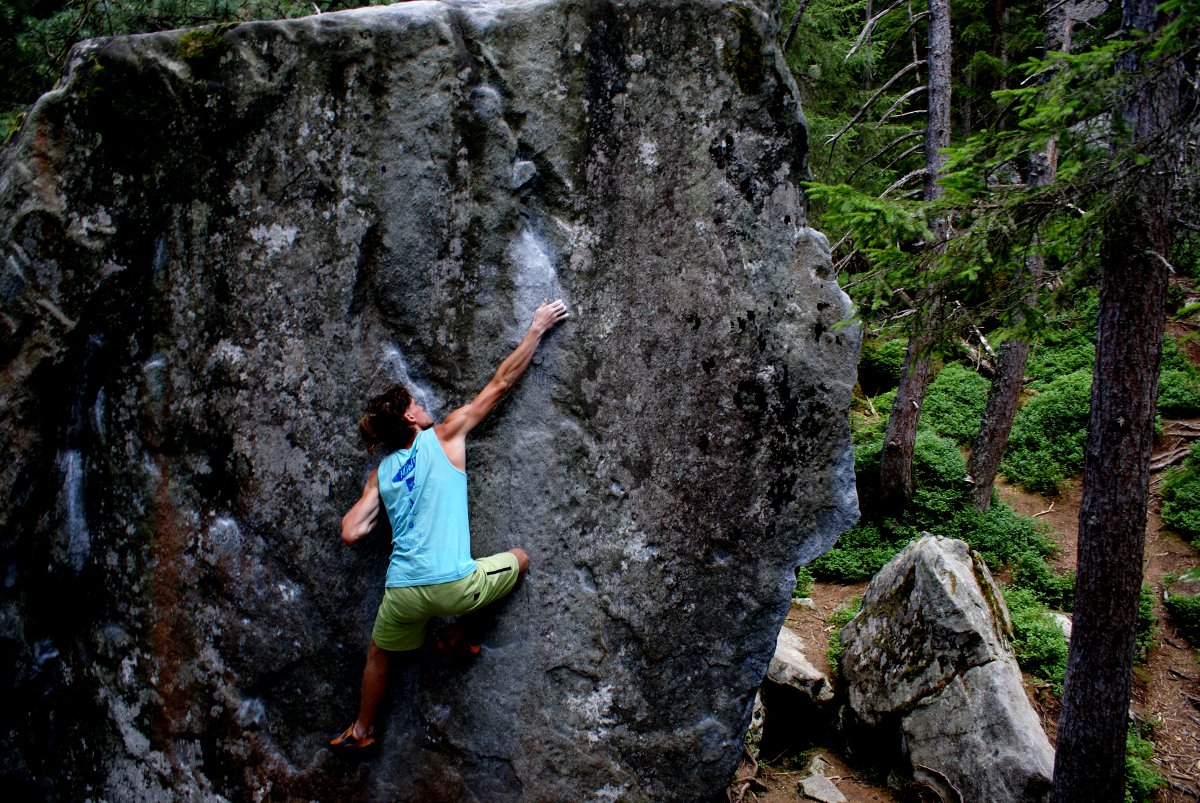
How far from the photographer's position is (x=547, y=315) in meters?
4.54

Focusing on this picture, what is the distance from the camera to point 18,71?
704 cm

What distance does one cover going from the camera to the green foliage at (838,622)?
25.3ft

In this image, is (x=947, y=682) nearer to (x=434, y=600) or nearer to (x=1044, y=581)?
(x=1044, y=581)

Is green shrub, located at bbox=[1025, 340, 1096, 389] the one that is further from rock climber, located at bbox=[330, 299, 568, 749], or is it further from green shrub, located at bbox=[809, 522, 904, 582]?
rock climber, located at bbox=[330, 299, 568, 749]

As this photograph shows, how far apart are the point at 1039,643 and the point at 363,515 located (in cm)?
669

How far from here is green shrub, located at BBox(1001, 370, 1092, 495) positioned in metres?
10.4

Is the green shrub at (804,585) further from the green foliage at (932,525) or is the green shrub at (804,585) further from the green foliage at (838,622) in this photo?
the green foliage at (838,622)

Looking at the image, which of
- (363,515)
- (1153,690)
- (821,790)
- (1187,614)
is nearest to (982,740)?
(821,790)

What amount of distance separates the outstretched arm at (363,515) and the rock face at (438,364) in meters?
0.26

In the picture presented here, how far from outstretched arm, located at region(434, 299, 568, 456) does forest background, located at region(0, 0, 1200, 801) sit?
1732 millimetres

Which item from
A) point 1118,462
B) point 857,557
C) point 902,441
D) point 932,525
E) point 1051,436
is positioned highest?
point 1118,462

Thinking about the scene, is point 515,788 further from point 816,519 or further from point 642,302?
point 642,302

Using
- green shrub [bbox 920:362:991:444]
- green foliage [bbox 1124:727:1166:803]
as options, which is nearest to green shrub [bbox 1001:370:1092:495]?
green shrub [bbox 920:362:991:444]

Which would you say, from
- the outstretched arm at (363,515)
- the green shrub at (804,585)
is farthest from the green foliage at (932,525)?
the outstretched arm at (363,515)
